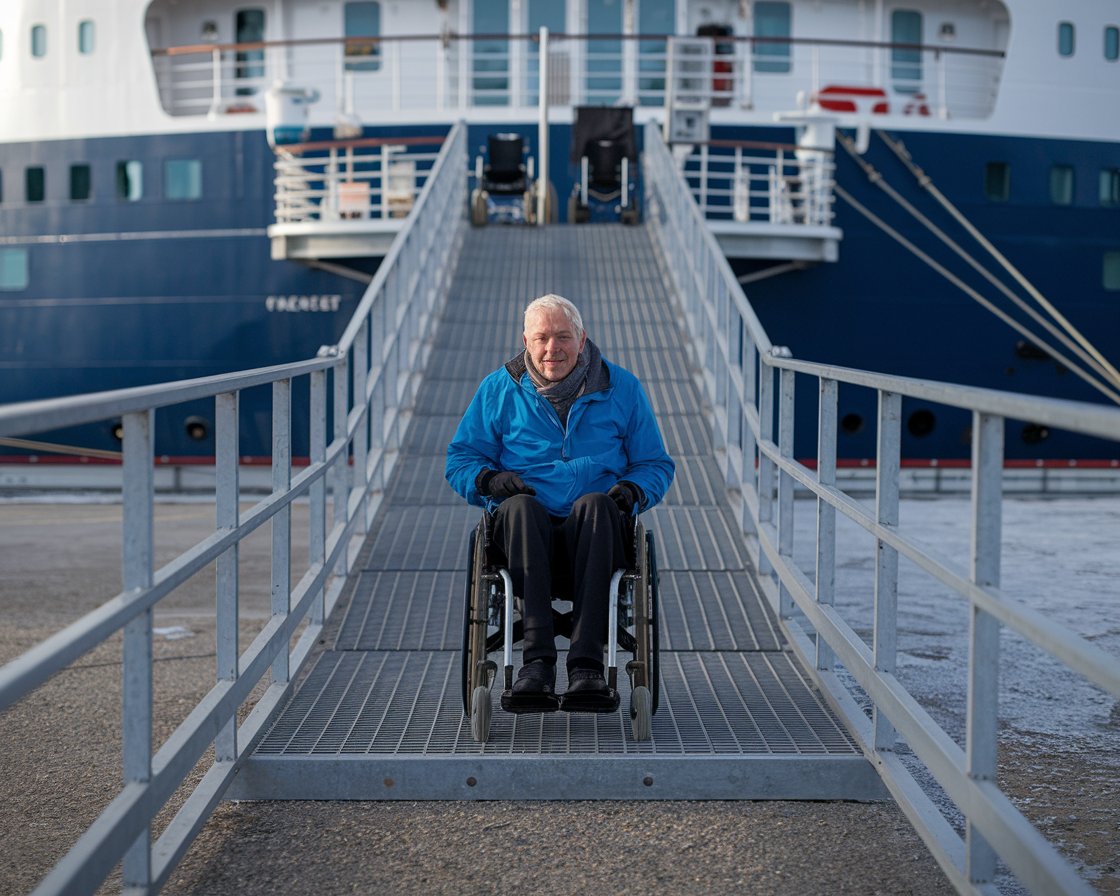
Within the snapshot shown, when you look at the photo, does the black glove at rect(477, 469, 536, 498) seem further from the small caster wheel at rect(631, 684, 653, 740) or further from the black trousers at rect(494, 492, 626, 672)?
the small caster wheel at rect(631, 684, 653, 740)

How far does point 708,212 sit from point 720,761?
510 inches

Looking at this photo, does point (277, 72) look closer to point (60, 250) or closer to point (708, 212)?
point (60, 250)

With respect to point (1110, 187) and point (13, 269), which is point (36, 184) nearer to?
point (13, 269)

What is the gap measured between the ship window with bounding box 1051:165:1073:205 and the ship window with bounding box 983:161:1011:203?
61 centimetres

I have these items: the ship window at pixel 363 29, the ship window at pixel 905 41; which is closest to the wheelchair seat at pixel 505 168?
the ship window at pixel 363 29

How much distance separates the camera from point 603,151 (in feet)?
50.6


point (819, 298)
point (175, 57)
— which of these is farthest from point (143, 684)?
point (175, 57)

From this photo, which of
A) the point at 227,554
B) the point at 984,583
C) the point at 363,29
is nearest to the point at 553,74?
the point at 363,29

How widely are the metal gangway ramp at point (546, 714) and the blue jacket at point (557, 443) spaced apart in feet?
2.29

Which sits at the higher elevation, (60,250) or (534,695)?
(60,250)

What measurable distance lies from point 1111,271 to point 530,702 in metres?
14.2

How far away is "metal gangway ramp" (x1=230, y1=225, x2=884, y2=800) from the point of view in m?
3.83

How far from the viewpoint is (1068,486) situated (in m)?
15.9

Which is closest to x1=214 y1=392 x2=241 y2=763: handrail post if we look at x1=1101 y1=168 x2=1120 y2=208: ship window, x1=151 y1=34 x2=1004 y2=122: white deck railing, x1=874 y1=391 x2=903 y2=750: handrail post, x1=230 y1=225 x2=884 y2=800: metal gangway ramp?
x1=230 y1=225 x2=884 y2=800: metal gangway ramp
